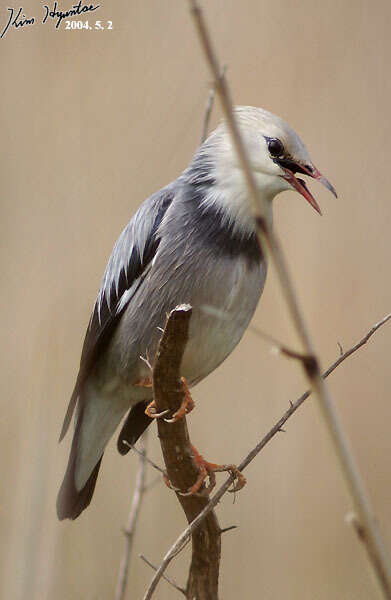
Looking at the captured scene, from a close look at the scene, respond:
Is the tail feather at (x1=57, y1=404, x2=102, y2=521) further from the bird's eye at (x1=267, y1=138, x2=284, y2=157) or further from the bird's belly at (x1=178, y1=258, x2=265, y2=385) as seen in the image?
the bird's eye at (x1=267, y1=138, x2=284, y2=157)

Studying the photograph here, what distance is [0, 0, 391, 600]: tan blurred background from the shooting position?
2854 millimetres

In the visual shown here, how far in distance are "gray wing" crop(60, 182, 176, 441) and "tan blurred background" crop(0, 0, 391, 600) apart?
1.68ft

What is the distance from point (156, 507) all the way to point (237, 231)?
1.21 metres

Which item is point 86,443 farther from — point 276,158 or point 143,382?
point 276,158

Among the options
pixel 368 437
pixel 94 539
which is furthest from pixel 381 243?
pixel 94 539

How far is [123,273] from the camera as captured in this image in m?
2.19

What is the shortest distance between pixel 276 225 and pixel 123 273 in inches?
40.6

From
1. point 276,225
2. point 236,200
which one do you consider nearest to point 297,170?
point 236,200

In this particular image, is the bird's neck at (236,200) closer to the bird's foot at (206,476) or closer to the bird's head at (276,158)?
the bird's head at (276,158)
